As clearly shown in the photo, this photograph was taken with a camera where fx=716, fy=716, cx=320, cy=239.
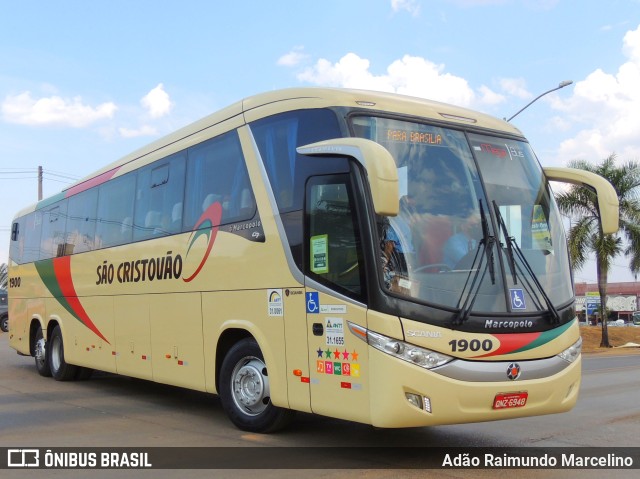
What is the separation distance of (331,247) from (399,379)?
1458mm

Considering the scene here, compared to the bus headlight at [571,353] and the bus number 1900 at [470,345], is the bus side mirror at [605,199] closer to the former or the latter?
the bus headlight at [571,353]

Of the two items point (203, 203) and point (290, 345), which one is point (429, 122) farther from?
point (203, 203)

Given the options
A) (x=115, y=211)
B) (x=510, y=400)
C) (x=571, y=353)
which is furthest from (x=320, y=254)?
(x=115, y=211)

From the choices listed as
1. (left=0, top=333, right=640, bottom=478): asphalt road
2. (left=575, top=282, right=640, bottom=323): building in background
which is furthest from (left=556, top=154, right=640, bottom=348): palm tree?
(left=575, top=282, right=640, bottom=323): building in background

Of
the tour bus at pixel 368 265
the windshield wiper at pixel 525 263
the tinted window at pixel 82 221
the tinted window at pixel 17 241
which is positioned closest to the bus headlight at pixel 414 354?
the tour bus at pixel 368 265

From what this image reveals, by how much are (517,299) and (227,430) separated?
147 inches

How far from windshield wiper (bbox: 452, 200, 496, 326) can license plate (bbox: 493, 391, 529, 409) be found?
0.76m

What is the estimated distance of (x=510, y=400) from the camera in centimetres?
632

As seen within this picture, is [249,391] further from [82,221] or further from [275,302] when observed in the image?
[82,221]

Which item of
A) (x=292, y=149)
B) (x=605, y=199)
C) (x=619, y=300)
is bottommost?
(x=619, y=300)

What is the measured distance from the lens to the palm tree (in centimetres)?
3127

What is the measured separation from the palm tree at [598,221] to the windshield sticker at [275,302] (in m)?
26.1

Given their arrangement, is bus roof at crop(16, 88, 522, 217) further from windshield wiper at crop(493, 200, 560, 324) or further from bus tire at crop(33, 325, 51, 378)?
bus tire at crop(33, 325, 51, 378)

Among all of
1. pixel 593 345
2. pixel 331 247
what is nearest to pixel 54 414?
pixel 331 247
